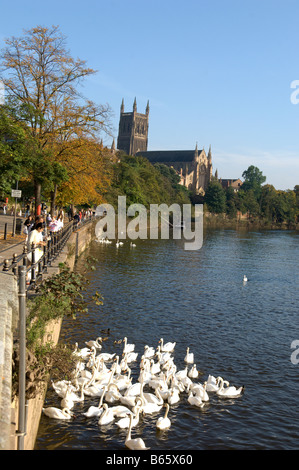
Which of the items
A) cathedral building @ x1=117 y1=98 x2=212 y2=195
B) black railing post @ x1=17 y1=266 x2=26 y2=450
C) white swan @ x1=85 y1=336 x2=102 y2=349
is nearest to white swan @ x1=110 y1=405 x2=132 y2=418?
white swan @ x1=85 y1=336 x2=102 y2=349

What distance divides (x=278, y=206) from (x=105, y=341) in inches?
5471

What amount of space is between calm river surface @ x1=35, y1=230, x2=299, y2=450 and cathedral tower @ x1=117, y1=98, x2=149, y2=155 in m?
166

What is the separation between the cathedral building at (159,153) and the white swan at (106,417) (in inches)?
6851

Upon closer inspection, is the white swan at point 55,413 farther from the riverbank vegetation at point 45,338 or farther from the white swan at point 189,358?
the white swan at point 189,358

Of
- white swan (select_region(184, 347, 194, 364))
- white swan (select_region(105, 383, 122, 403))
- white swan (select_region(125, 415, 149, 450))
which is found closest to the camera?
white swan (select_region(125, 415, 149, 450))

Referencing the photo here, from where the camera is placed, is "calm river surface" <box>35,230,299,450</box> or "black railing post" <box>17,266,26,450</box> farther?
"calm river surface" <box>35,230,299,450</box>

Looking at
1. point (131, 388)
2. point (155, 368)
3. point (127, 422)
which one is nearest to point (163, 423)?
point (127, 422)

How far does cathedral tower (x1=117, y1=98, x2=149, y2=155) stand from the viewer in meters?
193

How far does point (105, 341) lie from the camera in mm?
13719

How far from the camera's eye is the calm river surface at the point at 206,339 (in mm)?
8656

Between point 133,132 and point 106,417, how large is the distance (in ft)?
625

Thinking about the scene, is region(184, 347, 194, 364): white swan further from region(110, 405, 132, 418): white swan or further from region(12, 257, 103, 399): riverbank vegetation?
region(110, 405, 132, 418): white swan
